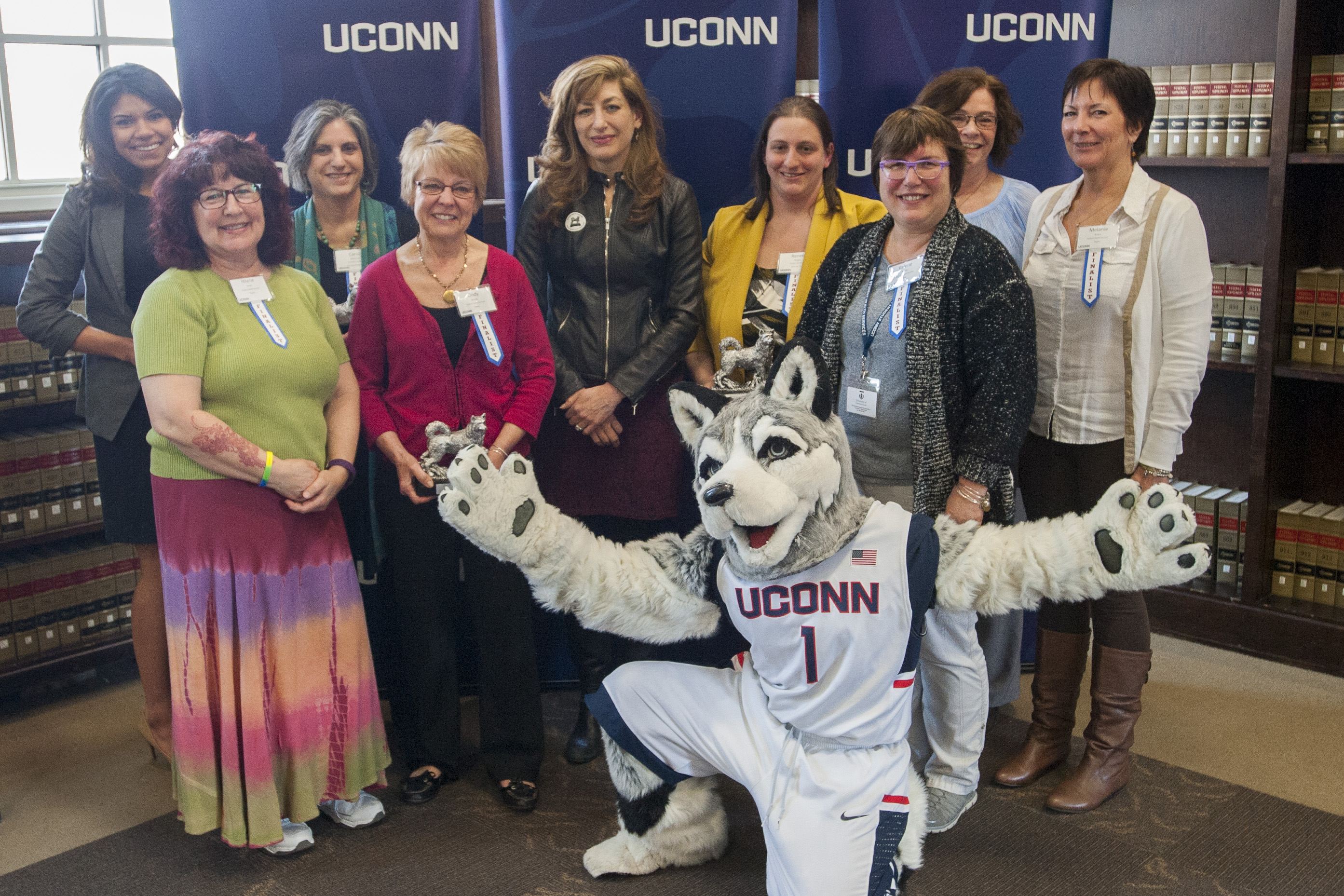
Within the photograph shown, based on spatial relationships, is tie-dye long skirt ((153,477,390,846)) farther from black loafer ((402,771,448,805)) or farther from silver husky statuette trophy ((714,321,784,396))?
silver husky statuette trophy ((714,321,784,396))

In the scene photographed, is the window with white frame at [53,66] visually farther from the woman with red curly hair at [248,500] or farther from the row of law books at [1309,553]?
the row of law books at [1309,553]

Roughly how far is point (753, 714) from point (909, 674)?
278 mm

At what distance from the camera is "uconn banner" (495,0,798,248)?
2809mm

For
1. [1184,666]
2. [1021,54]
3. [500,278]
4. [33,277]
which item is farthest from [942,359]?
[33,277]

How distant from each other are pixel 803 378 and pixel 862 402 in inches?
15.2

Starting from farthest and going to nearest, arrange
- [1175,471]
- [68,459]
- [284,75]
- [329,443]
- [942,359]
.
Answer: [1175,471] → [68,459] → [284,75] → [329,443] → [942,359]

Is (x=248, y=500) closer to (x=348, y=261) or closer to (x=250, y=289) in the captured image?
(x=250, y=289)

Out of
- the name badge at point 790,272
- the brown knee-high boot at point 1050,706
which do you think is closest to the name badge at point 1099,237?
the name badge at point 790,272

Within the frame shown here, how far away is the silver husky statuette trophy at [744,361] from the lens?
2.15 metres

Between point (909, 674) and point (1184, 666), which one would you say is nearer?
point (909, 674)

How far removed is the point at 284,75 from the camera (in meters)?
2.76

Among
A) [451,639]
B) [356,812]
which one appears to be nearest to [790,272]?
[451,639]

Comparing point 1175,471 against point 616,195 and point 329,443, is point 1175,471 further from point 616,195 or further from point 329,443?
point 329,443

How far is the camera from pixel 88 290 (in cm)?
247
